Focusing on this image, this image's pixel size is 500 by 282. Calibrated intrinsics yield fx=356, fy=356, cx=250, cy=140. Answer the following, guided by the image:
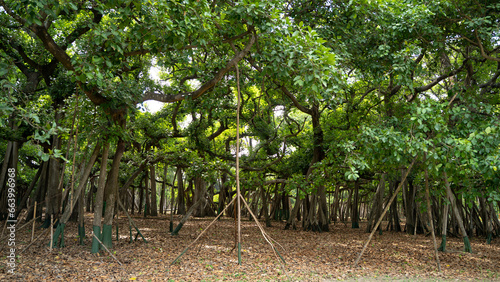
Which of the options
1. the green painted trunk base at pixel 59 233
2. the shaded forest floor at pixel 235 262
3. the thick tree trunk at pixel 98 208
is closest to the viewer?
the shaded forest floor at pixel 235 262

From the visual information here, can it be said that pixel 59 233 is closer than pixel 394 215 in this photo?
Yes

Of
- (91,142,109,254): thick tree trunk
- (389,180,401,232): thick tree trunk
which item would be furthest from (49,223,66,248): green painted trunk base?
(389,180,401,232): thick tree trunk

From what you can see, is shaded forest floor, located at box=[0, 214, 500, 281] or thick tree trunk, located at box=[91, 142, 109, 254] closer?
shaded forest floor, located at box=[0, 214, 500, 281]

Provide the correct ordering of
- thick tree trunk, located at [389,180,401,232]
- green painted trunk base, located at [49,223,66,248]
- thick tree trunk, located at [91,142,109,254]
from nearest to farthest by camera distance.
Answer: thick tree trunk, located at [91,142,109,254], green painted trunk base, located at [49,223,66,248], thick tree trunk, located at [389,180,401,232]

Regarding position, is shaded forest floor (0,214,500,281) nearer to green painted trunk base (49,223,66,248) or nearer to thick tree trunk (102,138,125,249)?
green painted trunk base (49,223,66,248)

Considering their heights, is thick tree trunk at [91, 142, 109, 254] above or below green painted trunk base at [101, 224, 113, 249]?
above

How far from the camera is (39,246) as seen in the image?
6.68m

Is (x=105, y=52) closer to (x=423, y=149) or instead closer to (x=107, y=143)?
(x=107, y=143)

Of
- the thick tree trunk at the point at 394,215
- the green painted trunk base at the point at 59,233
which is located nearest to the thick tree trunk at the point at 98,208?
the green painted trunk base at the point at 59,233

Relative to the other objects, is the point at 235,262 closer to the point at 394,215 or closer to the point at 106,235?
the point at 106,235

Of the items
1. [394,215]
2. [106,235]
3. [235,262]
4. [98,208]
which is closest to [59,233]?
[106,235]

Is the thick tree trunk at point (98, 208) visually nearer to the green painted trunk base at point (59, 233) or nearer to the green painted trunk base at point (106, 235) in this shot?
the green painted trunk base at point (106, 235)

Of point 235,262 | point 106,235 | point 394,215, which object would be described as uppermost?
point 106,235

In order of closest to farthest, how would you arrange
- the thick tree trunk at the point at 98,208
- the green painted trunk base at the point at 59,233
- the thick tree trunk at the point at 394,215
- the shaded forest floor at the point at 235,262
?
the shaded forest floor at the point at 235,262
the thick tree trunk at the point at 98,208
the green painted trunk base at the point at 59,233
the thick tree trunk at the point at 394,215
